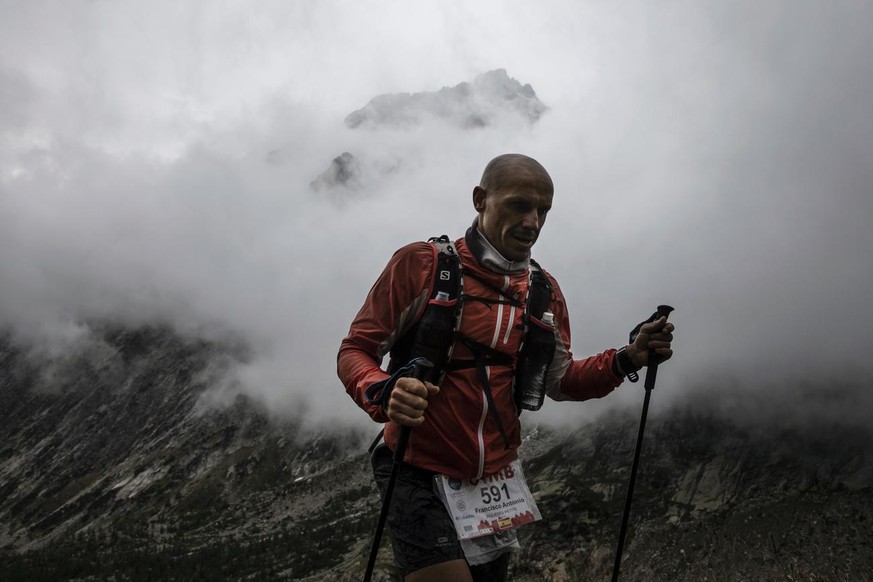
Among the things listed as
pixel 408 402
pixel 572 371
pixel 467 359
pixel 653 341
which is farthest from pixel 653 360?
pixel 408 402

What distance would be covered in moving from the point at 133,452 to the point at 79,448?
23731 mm

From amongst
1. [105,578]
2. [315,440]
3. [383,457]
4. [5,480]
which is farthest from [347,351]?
[5,480]

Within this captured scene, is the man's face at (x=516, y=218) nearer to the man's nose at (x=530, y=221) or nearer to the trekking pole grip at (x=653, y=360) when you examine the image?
the man's nose at (x=530, y=221)

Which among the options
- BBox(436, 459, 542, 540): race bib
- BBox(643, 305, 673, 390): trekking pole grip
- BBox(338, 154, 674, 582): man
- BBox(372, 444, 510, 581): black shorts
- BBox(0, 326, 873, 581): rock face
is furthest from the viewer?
BBox(0, 326, 873, 581): rock face

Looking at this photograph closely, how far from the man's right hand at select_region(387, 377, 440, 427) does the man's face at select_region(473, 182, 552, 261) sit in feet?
5.45

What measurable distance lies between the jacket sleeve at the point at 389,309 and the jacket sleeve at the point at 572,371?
4.76 feet

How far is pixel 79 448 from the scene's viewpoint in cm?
18912

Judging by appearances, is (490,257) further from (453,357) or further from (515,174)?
(453,357)

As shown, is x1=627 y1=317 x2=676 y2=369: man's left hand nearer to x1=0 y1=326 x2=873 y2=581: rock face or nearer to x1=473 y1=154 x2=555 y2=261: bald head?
x1=473 y1=154 x2=555 y2=261: bald head

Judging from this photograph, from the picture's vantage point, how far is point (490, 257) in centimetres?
435

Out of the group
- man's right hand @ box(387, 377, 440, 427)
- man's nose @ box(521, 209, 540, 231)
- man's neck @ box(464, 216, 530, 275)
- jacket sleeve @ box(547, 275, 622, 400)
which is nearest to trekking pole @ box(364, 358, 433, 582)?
man's right hand @ box(387, 377, 440, 427)

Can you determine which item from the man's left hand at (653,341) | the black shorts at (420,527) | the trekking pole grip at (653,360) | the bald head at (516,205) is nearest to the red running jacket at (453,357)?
the black shorts at (420,527)

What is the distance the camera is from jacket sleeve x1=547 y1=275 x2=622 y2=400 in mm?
4871

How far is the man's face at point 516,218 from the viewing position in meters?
4.40
